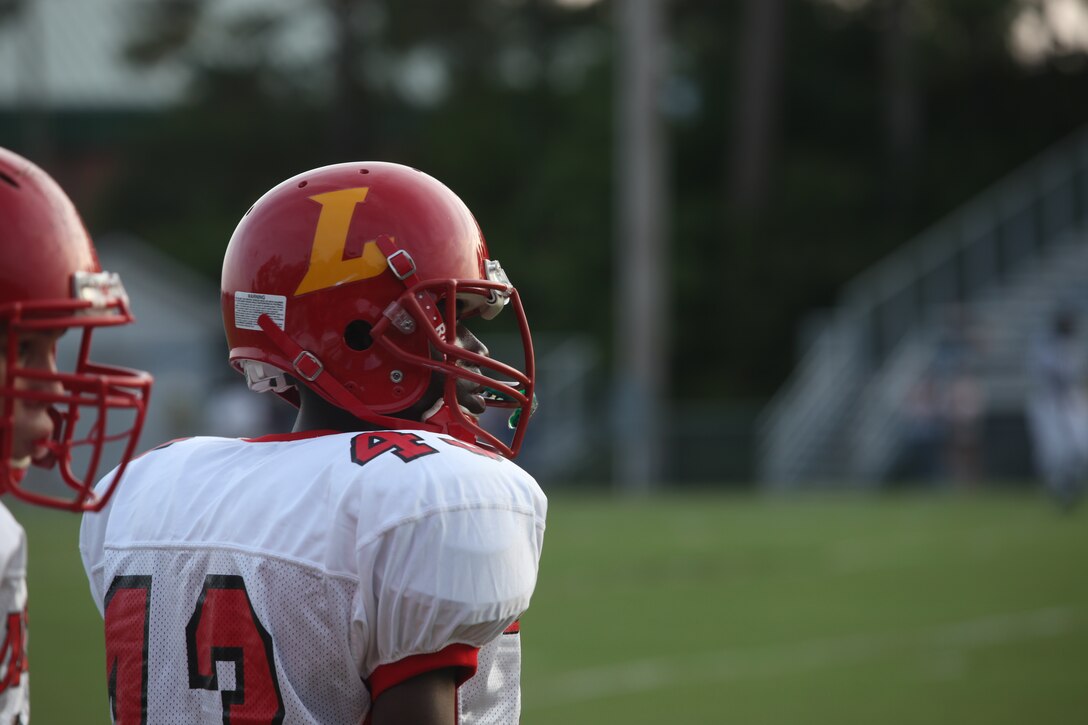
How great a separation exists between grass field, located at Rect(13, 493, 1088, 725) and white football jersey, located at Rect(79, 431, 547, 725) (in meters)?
3.98

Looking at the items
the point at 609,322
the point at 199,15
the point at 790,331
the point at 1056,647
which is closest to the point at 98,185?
the point at 199,15

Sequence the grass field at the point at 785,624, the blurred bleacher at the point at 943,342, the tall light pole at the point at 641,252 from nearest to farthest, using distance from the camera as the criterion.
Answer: the grass field at the point at 785,624 < the tall light pole at the point at 641,252 < the blurred bleacher at the point at 943,342

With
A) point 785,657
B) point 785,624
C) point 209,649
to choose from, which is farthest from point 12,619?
point 785,624

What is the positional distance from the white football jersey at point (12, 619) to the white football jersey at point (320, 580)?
13 centimetres

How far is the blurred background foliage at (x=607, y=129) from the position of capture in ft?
87.8

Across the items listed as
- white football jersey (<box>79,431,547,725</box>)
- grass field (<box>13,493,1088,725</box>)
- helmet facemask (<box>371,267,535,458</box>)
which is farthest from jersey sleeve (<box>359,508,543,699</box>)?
grass field (<box>13,493,1088,725</box>)

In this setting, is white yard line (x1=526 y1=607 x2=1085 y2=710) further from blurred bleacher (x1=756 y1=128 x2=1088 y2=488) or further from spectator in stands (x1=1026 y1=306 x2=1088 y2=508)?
blurred bleacher (x1=756 y1=128 x2=1088 y2=488)

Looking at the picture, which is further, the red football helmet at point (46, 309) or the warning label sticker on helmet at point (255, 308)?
the warning label sticker on helmet at point (255, 308)

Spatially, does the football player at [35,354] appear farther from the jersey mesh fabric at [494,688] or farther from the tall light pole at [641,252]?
the tall light pole at [641,252]

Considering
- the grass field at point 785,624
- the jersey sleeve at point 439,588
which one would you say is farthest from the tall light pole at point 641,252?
the jersey sleeve at point 439,588

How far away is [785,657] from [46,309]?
18.6 ft

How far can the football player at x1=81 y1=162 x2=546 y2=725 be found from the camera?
2051 mm

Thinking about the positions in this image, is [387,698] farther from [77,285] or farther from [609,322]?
[609,322]

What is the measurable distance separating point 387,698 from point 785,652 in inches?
222
